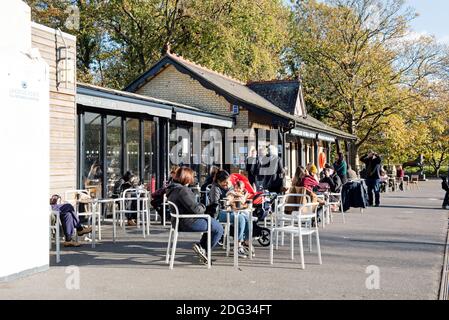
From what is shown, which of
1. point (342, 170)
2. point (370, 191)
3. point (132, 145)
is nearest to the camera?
point (132, 145)

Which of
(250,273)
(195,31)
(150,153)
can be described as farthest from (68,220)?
(195,31)

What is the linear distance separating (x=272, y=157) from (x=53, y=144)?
471cm

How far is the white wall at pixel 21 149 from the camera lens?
6102 millimetres

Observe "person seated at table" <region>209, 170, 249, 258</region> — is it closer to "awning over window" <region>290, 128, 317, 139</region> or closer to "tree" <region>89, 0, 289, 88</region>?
"awning over window" <region>290, 128, 317, 139</region>

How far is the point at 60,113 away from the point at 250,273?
5.22 m

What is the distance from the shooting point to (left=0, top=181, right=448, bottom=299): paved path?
5645mm

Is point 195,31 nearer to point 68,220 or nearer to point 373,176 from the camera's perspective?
point 373,176

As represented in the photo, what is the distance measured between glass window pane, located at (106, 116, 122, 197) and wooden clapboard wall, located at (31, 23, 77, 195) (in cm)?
212

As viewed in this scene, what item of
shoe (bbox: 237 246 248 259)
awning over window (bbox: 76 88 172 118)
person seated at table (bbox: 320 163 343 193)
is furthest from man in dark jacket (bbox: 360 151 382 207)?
shoe (bbox: 237 246 248 259)

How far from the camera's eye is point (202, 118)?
15547 mm

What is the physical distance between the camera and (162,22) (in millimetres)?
28891

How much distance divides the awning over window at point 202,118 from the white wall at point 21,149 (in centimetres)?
749

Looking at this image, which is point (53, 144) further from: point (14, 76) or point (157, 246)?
point (14, 76)

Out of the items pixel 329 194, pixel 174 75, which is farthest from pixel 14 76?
pixel 174 75
